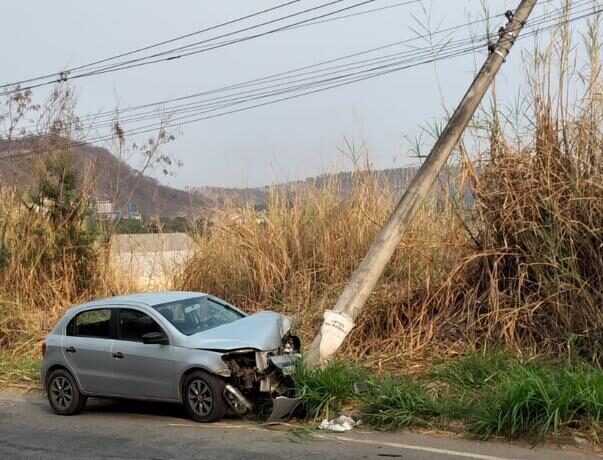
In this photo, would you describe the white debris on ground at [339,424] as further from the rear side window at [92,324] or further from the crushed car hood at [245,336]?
the rear side window at [92,324]

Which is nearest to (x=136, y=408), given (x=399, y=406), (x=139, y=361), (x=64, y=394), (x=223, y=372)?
(x=64, y=394)

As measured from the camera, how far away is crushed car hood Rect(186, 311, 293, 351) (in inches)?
337

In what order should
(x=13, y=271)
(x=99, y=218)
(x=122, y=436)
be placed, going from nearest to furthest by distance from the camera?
(x=122, y=436) → (x=13, y=271) → (x=99, y=218)

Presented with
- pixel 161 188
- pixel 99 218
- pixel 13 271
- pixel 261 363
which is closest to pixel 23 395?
pixel 261 363

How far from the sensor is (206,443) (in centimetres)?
758

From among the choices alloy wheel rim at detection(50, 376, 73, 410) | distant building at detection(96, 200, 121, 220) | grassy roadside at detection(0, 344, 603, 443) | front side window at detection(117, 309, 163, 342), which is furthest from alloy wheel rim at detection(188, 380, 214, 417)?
distant building at detection(96, 200, 121, 220)

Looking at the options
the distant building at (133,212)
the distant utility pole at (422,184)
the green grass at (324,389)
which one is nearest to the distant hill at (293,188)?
the distant building at (133,212)

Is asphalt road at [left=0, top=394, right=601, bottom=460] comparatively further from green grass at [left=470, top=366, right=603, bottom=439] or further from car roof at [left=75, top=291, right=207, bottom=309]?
car roof at [left=75, top=291, right=207, bottom=309]

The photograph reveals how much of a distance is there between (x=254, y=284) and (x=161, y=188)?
8.50 metres

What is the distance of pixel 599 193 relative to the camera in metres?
9.69

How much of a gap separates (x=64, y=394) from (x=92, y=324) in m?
0.99

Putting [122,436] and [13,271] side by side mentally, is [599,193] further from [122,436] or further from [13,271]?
[13,271]

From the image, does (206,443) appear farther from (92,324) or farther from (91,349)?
(92,324)

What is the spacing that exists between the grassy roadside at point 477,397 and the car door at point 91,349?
8.55ft
